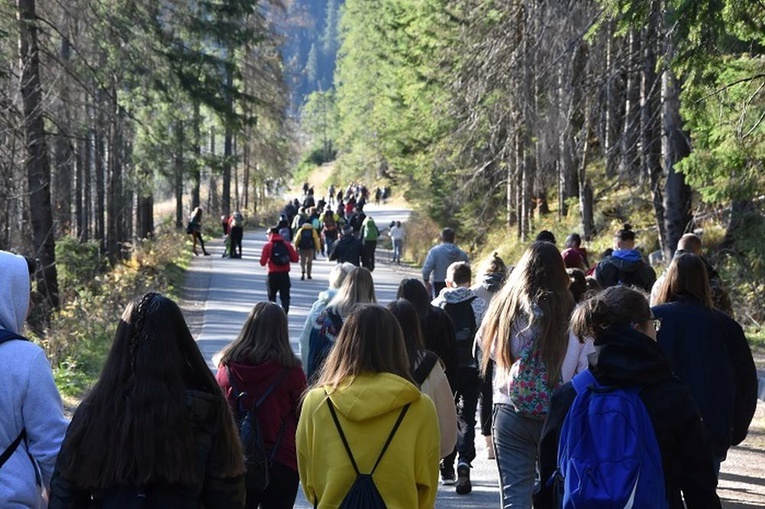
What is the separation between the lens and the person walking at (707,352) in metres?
6.46

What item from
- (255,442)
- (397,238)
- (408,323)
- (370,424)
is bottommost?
(255,442)

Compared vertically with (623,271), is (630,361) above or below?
below

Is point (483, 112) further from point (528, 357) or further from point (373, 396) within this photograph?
point (373, 396)

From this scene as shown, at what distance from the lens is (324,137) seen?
118625 mm

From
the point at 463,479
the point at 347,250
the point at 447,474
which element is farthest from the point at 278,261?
the point at 463,479

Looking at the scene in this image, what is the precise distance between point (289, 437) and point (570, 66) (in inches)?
596

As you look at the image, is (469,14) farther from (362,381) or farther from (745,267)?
(362,381)

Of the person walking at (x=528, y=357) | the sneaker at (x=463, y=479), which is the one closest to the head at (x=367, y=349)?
the person walking at (x=528, y=357)

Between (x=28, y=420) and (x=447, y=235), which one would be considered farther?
(x=447, y=235)

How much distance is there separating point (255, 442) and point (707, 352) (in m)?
2.71

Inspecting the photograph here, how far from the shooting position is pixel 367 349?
15.1 ft

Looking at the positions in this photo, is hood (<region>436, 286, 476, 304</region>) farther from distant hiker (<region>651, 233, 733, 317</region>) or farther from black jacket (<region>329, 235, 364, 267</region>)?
black jacket (<region>329, 235, 364, 267</region>)

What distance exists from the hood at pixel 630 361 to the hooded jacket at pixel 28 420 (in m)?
2.03

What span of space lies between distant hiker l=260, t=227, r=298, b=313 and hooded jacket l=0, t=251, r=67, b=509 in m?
14.3
